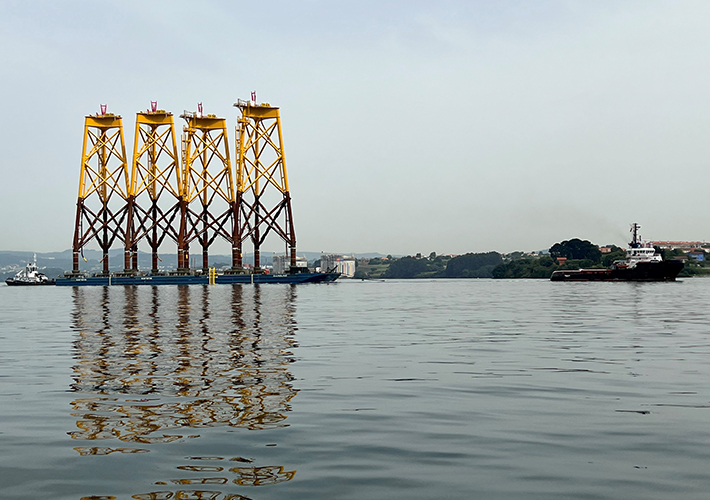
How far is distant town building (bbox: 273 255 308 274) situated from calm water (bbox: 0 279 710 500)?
12833cm

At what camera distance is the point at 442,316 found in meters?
43.9

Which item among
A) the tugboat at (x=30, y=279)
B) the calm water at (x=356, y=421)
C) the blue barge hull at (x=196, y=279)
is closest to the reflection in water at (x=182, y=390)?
the calm water at (x=356, y=421)

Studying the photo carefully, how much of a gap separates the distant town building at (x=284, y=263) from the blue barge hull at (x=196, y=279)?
446 centimetres

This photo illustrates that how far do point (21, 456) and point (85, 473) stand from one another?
4.72ft

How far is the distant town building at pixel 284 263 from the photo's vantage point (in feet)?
506

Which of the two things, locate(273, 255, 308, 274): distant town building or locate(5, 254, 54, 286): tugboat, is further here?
locate(5, 254, 54, 286): tugboat

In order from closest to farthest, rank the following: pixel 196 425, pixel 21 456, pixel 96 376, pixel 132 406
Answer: pixel 21 456, pixel 196 425, pixel 132 406, pixel 96 376

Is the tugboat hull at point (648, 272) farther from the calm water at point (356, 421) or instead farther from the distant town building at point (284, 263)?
the calm water at point (356, 421)

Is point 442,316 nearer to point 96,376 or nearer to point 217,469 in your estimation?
point 96,376

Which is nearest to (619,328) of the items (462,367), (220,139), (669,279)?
(462,367)

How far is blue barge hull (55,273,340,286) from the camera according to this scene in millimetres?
148750

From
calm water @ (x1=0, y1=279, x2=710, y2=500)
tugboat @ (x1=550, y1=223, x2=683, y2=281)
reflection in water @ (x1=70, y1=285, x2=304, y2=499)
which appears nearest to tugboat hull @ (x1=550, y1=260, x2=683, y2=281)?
tugboat @ (x1=550, y1=223, x2=683, y2=281)

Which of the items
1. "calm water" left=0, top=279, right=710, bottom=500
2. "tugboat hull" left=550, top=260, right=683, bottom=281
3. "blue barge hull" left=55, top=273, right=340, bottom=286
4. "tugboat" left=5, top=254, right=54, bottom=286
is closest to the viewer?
"calm water" left=0, top=279, right=710, bottom=500

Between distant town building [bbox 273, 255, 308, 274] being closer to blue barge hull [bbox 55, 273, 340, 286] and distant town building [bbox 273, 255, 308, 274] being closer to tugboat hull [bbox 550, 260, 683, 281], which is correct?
blue barge hull [bbox 55, 273, 340, 286]
